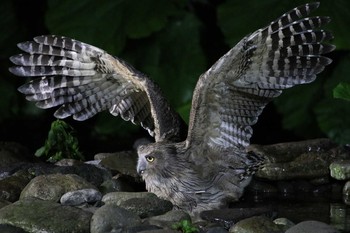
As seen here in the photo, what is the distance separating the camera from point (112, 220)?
7.00 m

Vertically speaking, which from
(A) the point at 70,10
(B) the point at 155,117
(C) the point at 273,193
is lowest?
(C) the point at 273,193

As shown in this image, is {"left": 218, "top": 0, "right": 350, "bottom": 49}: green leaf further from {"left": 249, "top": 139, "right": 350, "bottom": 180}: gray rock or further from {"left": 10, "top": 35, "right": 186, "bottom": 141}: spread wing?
{"left": 10, "top": 35, "right": 186, "bottom": 141}: spread wing

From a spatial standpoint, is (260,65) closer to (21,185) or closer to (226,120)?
(226,120)

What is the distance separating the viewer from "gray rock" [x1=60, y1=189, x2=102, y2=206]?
755cm

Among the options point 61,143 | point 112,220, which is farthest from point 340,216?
point 61,143

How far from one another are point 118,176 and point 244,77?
1.33 metres

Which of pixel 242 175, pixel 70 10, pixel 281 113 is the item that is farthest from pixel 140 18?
pixel 242 175

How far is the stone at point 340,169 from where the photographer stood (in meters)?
8.49

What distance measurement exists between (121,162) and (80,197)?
123 centimetres

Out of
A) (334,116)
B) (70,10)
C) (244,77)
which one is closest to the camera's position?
(244,77)

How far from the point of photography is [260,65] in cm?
787

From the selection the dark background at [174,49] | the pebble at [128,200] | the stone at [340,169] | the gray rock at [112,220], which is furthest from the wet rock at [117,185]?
the dark background at [174,49]

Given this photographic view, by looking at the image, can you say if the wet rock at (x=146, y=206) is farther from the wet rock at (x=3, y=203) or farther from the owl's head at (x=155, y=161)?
the wet rock at (x=3, y=203)

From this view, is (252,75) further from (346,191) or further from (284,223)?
(346,191)
